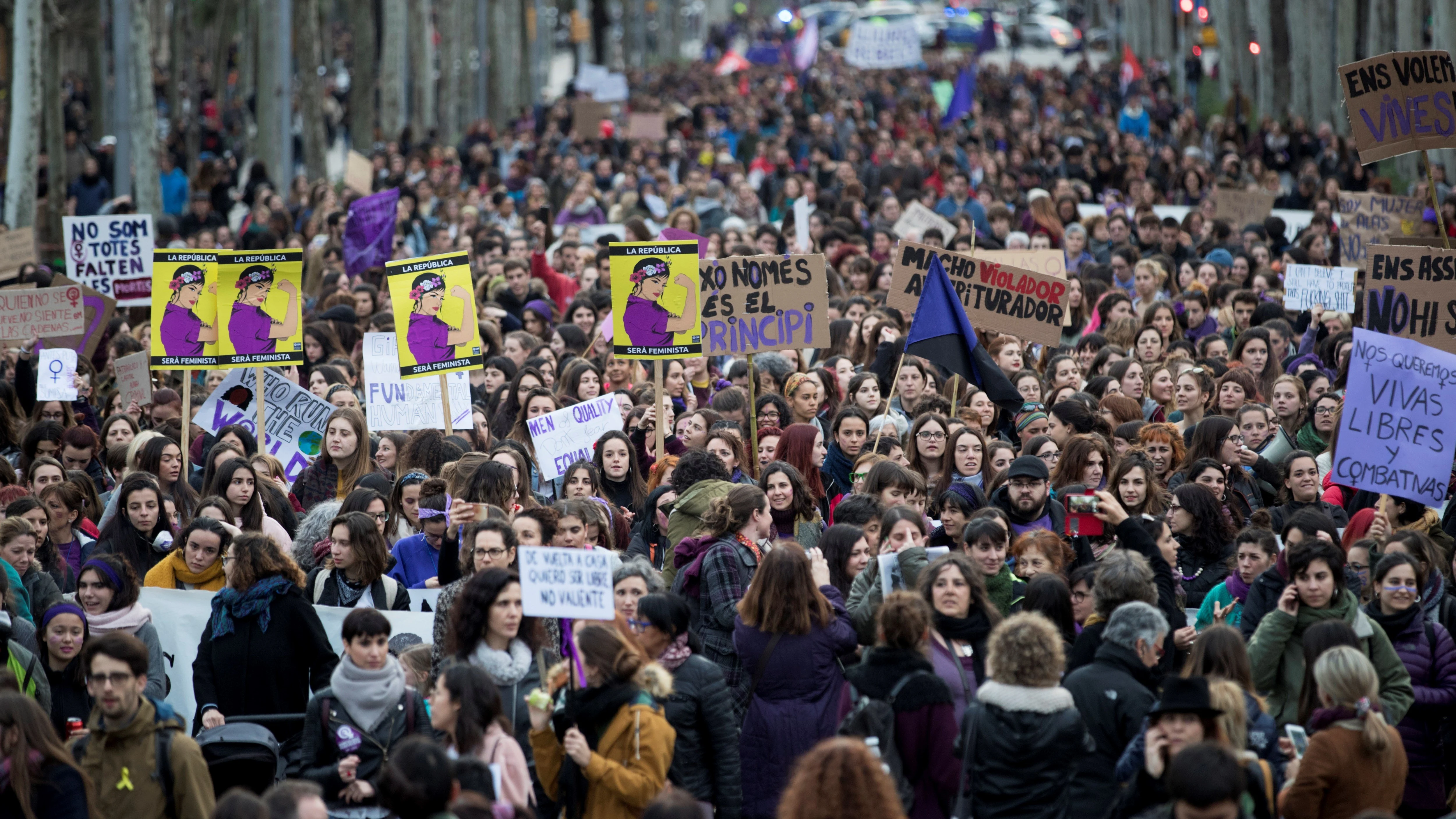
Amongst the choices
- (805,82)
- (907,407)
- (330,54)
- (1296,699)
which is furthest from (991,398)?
(330,54)

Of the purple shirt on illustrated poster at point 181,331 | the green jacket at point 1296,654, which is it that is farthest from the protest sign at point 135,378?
the green jacket at point 1296,654

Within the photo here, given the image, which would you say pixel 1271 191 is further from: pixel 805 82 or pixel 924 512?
pixel 805 82

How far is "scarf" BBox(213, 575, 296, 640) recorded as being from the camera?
7090 mm

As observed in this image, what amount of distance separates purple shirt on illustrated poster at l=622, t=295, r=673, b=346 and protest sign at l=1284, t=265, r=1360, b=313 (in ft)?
18.8

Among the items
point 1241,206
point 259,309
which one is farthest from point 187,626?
point 1241,206

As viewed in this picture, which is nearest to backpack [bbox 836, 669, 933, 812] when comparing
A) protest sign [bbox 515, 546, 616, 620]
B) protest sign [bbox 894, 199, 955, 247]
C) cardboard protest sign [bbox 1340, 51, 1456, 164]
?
protest sign [bbox 515, 546, 616, 620]

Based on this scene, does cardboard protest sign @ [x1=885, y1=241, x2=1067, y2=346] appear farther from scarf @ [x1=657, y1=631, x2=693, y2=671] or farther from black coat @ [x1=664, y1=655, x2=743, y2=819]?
black coat @ [x1=664, y1=655, x2=743, y2=819]

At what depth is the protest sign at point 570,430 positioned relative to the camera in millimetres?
10195

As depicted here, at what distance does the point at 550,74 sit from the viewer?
255ft

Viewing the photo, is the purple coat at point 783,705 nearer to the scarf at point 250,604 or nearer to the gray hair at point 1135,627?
the gray hair at point 1135,627

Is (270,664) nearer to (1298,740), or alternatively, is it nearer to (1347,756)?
(1298,740)

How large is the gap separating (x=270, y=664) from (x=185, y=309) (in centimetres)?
464

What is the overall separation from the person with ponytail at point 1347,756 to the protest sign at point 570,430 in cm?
511

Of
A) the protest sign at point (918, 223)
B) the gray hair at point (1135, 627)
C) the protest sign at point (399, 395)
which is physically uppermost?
the protest sign at point (918, 223)
